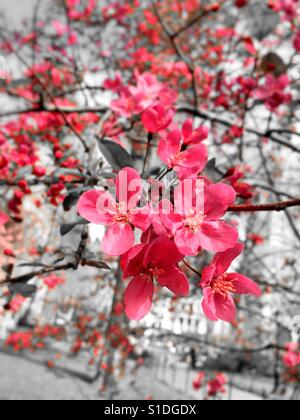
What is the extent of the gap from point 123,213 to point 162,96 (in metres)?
1.06

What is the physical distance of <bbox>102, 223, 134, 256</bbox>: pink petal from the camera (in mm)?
583

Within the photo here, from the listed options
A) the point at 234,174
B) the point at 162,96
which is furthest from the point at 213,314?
the point at 162,96

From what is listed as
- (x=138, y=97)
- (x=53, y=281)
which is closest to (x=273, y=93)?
(x=138, y=97)

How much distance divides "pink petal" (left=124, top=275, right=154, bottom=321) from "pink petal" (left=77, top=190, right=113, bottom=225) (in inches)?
4.8

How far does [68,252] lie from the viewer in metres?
1.06

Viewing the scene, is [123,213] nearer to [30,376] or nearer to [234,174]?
[234,174]

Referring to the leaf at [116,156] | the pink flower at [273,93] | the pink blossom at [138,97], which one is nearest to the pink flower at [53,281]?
the pink blossom at [138,97]

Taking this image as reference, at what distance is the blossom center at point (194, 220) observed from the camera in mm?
601

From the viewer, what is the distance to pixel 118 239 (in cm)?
60

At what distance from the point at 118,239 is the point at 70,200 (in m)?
0.39

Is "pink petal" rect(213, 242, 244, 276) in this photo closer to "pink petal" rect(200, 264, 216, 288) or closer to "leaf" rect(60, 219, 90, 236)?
"pink petal" rect(200, 264, 216, 288)

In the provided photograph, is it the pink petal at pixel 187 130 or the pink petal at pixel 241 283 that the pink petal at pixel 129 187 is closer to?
the pink petal at pixel 241 283

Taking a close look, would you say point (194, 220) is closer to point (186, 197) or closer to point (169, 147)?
point (186, 197)
